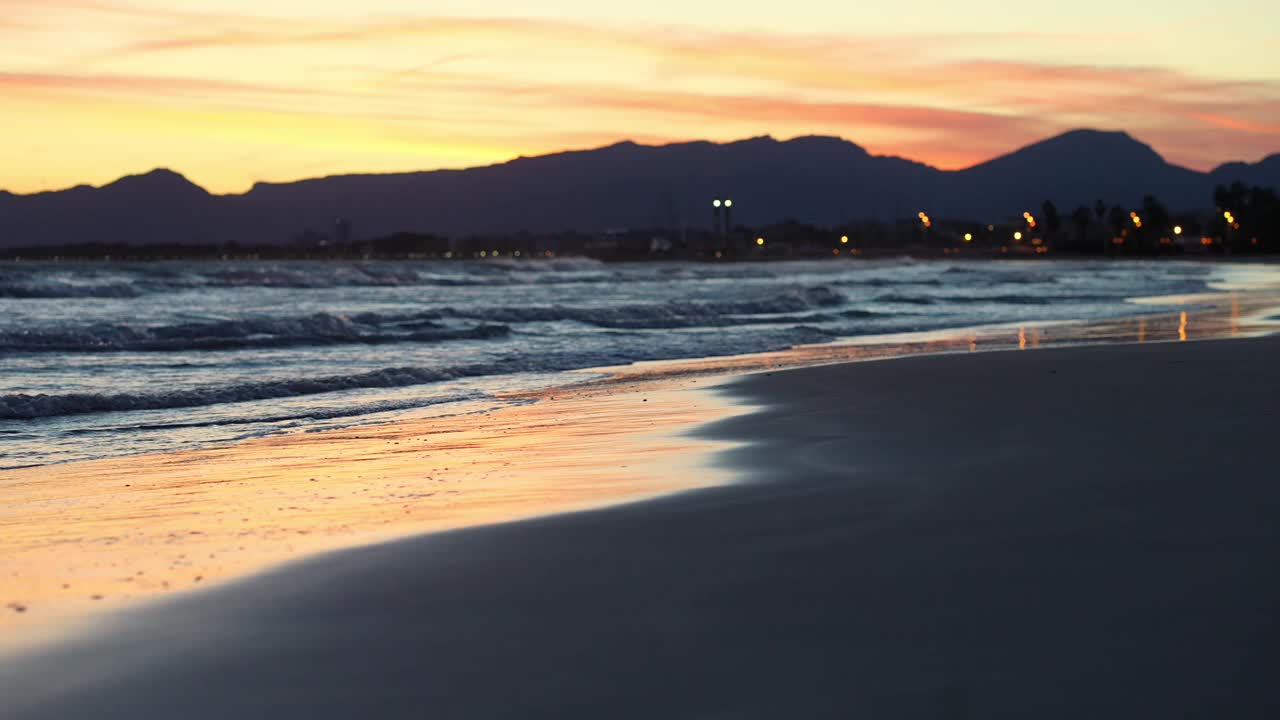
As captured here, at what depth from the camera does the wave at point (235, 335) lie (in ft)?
66.7

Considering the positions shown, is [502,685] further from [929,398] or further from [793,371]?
[793,371]

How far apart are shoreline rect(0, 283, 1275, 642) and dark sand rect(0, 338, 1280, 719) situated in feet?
1.33

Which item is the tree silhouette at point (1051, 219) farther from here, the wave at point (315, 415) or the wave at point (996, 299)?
the wave at point (315, 415)

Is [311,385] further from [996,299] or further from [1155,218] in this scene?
[1155,218]

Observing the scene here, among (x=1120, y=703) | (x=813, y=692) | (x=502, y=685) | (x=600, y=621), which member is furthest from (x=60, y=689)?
(x=1120, y=703)

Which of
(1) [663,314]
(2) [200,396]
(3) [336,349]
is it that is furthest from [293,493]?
(1) [663,314]

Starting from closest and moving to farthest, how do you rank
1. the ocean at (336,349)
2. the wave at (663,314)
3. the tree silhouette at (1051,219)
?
1. the ocean at (336,349)
2. the wave at (663,314)
3. the tree silhouette at (1051,219)

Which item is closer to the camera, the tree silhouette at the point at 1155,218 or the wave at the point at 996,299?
the wave at the point at 996,299

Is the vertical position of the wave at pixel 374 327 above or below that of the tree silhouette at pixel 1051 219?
below

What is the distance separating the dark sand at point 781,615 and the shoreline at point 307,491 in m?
0.41

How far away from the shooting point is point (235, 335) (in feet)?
76.7

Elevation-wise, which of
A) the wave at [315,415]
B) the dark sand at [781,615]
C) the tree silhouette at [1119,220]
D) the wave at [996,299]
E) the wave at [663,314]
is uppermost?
the tree silhouette at [1119,220]

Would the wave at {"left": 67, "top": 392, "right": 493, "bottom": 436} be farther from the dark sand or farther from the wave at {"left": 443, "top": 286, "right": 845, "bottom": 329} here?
the wave at {"left": 443, "top": 286, "right": 845, "bottom": 329}

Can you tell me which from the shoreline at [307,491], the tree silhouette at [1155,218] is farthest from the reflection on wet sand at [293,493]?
the tree silhouette at [1155,218]
